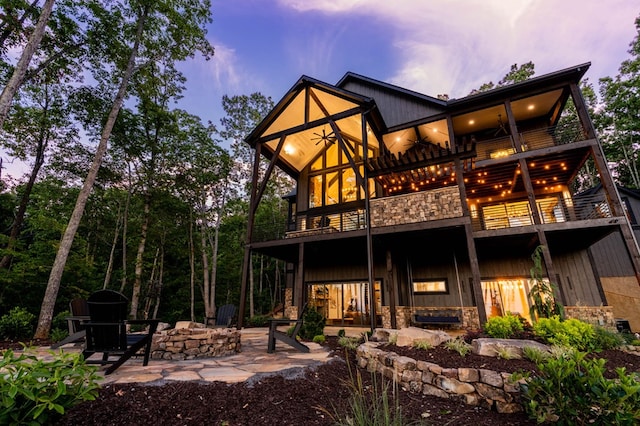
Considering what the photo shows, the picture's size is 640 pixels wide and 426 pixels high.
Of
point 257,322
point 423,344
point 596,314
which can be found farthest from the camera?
point 257,322

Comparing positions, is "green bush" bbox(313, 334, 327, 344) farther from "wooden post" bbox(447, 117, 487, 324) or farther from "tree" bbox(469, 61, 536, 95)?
"tree" bbox(469, 61, 536, 95)

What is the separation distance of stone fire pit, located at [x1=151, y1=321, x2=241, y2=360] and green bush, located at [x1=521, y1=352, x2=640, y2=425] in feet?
15.1

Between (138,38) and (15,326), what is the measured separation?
10.8 metres

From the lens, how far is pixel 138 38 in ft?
35.6

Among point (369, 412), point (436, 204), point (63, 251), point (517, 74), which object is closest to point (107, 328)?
point (369, 412)

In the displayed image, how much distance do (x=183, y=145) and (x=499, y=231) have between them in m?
14.4

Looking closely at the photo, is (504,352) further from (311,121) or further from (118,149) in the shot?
(118,149)

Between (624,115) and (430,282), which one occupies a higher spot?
(624,115)

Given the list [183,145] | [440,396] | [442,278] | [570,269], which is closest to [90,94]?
[183,145]

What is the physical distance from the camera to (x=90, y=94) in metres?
11.4

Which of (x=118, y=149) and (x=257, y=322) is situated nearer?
(x=118, y=149)

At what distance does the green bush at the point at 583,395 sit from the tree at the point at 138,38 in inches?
427

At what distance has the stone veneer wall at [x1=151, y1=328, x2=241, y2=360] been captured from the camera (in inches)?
181

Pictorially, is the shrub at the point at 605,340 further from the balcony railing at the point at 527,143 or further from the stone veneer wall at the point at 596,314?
the balcony railing at the point at 527,143
